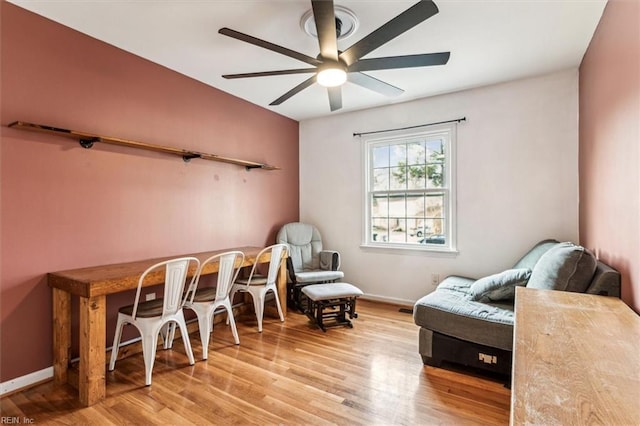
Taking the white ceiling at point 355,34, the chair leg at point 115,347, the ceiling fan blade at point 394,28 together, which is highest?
the white ceiling at point 355,34

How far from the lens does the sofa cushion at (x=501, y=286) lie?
Answer: 2471 millimetres

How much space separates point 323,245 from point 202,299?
7.51 ft

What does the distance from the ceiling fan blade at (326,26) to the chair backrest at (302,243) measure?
2582 mm

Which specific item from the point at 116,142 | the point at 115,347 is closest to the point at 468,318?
the point at 115,347

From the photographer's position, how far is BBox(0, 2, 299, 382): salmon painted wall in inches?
85.4

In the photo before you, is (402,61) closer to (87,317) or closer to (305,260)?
(87,317)

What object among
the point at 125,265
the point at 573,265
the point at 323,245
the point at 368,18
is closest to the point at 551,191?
the point at 573,265

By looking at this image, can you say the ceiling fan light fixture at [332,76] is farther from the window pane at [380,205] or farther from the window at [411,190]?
the window pane at [380,205]

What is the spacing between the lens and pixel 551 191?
327 cm

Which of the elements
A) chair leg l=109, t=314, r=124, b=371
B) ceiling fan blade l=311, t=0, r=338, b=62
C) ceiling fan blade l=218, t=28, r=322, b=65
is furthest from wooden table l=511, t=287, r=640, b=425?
chair leg l=109, t=314, r=124, b=371

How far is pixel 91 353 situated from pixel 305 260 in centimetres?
268

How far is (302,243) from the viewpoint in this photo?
14.4 ft

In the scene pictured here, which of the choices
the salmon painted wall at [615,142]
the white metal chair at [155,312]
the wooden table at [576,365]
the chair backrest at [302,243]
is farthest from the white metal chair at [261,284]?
the salmon painted wall at [615,142]

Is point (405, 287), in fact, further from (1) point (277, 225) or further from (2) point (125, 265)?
(2) point (125, 265)
